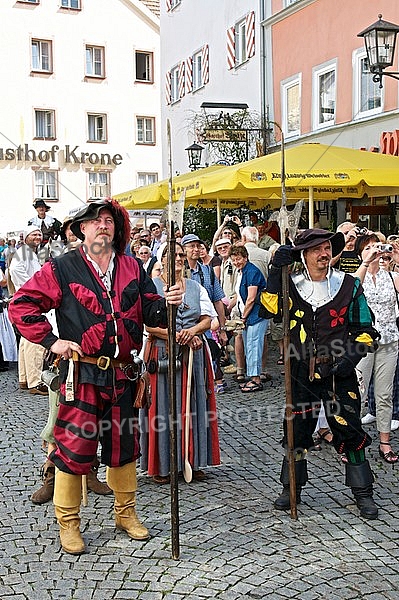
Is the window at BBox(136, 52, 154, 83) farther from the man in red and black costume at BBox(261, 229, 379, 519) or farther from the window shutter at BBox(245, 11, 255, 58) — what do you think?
the man in red and black costume at BBox(261, 229, 379, 519)

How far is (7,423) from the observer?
7.66 metres

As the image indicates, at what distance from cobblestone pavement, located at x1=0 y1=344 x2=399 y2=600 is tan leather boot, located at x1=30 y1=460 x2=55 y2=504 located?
0.23ft

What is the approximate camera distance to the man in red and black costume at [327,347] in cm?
492

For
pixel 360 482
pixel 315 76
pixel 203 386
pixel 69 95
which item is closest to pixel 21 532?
pixel 203 386

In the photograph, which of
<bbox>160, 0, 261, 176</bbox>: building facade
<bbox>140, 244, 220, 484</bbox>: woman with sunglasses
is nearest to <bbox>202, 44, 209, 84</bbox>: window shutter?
<bbox>160, 0, 261, 176</bbox>: building facade

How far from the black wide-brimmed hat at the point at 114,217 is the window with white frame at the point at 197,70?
18.7 m

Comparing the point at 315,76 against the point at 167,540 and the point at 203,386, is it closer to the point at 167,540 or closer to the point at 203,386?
the point at 203,386

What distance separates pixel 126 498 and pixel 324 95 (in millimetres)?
12419

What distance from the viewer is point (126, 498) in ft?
15.4

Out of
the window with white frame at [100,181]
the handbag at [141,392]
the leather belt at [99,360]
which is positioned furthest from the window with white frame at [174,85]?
the leather belt at [99,360]

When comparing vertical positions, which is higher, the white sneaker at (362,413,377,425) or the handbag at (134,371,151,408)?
the handbag at (134,371,151,408)

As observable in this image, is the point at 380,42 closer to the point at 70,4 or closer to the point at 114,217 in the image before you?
the point at 114,217

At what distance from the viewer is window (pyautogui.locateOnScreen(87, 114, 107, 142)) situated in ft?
111

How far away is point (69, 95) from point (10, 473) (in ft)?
96.1
